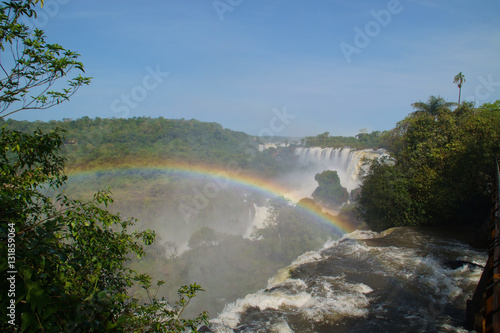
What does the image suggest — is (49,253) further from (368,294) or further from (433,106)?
(433,106)

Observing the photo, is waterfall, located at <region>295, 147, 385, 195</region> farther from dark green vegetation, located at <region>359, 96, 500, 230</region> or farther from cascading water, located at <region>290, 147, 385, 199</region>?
dark green vegetation, located at <region>359, 96, 500, 230</region>

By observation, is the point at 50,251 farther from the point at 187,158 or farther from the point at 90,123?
the point at 90,123

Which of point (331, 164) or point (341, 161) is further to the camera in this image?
point (331, 164)

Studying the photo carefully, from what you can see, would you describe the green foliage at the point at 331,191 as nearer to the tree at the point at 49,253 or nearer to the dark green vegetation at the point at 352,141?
the dark green vegetation at the point at 352,141

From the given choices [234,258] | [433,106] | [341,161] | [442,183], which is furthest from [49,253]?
[341,161]

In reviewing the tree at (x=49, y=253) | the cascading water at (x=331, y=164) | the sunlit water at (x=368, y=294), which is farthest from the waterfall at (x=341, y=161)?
the tree at (x=49, y=253)

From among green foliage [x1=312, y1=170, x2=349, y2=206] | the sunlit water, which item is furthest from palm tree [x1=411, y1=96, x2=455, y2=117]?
the sunlit water

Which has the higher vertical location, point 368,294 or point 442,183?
point 442,183
